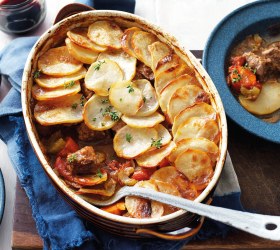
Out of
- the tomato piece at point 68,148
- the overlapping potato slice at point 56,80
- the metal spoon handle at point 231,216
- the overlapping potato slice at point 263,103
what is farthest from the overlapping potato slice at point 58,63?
the overlapping potato slice at point 263,103

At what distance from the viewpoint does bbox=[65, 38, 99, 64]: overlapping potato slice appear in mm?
2863

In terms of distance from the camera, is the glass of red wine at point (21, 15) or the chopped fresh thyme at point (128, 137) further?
the glass of red wine at point (21, 15)

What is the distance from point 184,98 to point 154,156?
1.15 feet

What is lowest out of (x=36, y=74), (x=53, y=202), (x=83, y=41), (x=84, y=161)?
(x=53, y=202)

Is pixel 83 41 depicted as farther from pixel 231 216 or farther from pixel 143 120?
pixel 231 216

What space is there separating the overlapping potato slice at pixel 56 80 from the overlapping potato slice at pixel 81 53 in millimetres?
85

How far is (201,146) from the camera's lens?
258cm

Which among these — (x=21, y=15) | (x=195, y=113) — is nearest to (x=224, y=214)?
(x=195, y=113)

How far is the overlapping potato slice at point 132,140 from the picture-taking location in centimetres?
266

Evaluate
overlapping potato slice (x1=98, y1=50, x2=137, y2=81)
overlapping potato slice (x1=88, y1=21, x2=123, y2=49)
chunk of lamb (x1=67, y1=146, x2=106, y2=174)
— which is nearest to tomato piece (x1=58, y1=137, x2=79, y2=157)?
chunk of lamb (x1=67, y1=146, x2=106, y2=174)

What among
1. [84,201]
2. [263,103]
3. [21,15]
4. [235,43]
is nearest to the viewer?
[84,201]

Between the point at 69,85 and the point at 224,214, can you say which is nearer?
the point at 224,214

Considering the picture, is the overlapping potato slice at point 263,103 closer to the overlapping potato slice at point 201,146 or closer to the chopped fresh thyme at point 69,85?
the overlapping potato slice at point 201,146

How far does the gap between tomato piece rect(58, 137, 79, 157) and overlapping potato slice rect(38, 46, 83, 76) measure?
38 centimetres
